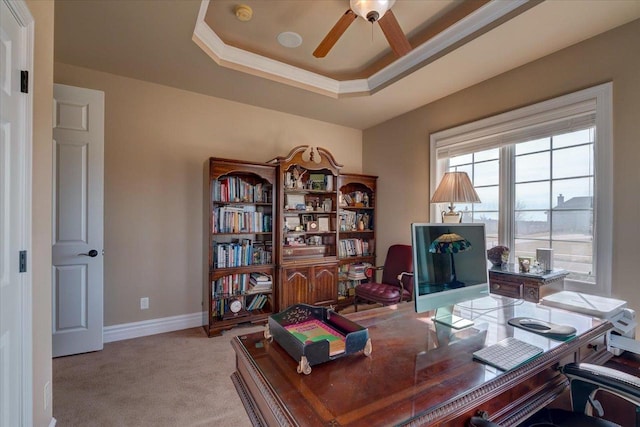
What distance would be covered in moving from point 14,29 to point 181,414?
2.19 metres

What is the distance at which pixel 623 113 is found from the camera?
2098mm

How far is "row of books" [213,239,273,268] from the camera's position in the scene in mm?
3141

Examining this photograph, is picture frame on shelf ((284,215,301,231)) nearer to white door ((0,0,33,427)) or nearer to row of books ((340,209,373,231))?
row of books ((340,209,373,231))

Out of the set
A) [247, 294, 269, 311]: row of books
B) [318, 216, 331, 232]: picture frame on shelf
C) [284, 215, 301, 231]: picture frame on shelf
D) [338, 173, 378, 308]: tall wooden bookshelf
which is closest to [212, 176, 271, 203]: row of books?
[284, 215, 301, 231]: picture frame on shelf

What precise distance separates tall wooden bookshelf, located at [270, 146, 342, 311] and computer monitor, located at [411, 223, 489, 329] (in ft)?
6.99

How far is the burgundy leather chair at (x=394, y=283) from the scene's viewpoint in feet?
10.5

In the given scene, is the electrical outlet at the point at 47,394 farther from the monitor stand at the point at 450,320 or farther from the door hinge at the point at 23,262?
the monitor stand at the point at 450,320

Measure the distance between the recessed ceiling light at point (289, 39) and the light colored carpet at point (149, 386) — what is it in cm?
288

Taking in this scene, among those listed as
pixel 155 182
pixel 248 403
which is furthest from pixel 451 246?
pixel 155 182

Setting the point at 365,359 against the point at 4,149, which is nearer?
the point at 365,359

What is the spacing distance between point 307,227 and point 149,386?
2270 mm

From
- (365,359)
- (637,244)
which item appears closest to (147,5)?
(365,359)

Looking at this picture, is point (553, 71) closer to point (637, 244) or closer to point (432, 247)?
point (637, 244)

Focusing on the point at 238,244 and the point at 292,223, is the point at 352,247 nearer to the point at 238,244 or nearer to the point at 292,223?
the point at 292,223
